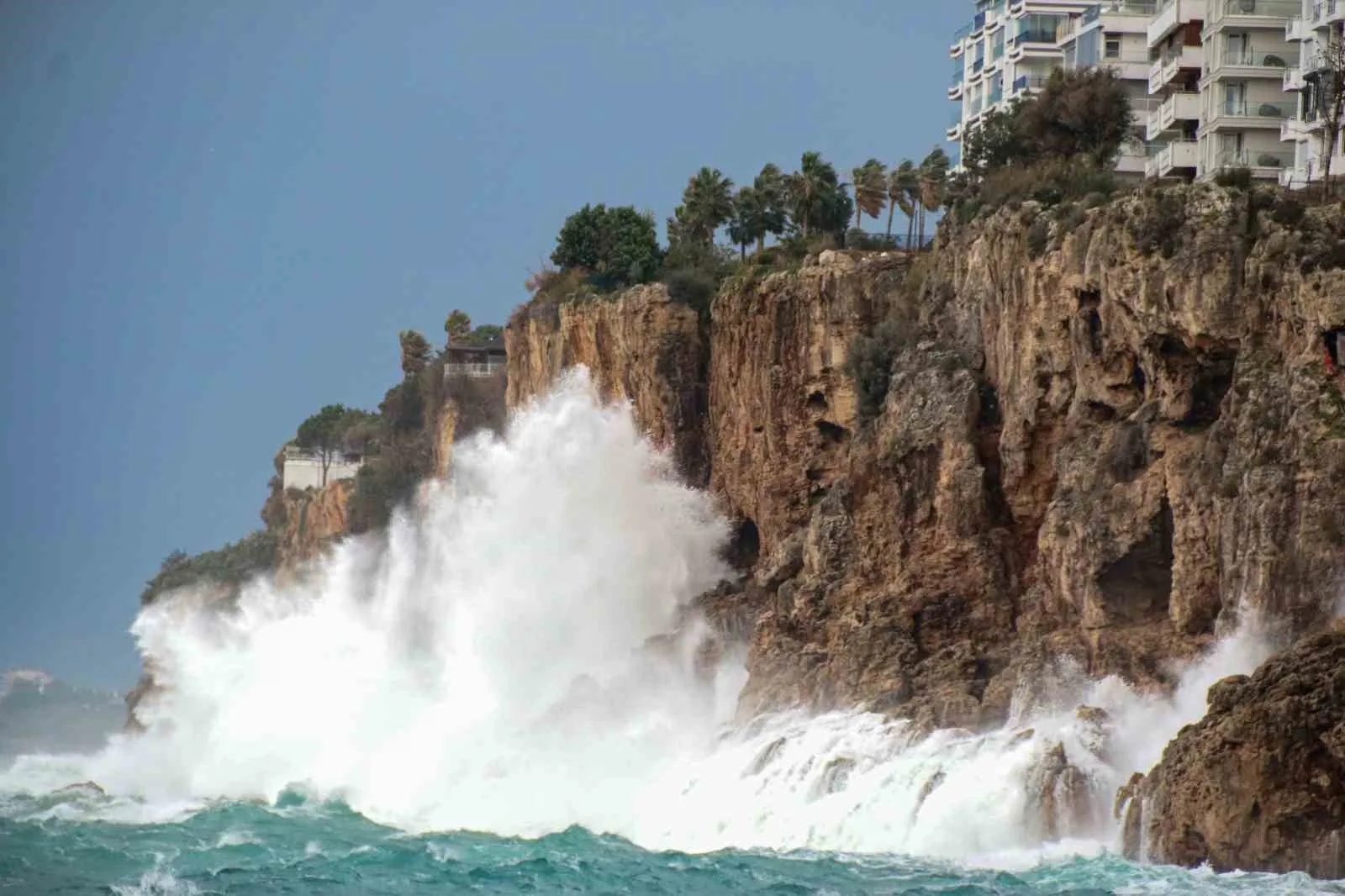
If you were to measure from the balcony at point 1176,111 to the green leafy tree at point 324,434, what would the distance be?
46097mm

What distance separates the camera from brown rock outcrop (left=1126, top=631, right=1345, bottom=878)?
30.4 meters

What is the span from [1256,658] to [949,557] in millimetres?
10744

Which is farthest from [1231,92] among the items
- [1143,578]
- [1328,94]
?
[1143,578]

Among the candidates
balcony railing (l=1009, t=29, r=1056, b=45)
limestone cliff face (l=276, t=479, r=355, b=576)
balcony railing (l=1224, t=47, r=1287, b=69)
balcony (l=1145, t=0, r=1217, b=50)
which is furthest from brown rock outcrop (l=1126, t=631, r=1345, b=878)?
limestone cliff face (l=276, t=479, r=355, b=576)

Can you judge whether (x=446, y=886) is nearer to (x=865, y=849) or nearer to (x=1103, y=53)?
(x=865, y=849)

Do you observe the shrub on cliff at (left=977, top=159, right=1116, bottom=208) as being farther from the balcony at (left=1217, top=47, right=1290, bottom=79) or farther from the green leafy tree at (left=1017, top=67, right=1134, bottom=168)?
the balcony at (left=1217, top=47, right=1290, bottom=79)

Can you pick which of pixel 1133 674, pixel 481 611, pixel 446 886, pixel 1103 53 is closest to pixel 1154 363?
pixel 1133 674

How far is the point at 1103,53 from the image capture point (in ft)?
Answer: 218

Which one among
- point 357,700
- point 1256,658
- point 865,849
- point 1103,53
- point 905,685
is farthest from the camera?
point 1103,53

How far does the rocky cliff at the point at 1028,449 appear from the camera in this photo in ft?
119

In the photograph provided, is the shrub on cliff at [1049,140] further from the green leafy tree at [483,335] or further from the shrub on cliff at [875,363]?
Answer: the green leafy tree at [483,335]

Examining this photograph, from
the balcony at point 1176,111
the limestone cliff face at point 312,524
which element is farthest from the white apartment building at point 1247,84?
the limestone cliff face at point 312,524

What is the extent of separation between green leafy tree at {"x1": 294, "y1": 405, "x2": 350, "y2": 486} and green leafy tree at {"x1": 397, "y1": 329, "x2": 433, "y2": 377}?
19.2 ft

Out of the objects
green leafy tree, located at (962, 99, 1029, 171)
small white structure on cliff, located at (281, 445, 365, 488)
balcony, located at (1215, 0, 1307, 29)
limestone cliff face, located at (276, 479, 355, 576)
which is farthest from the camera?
small white structure on cliff, located at (281, 445, 365, 488)
